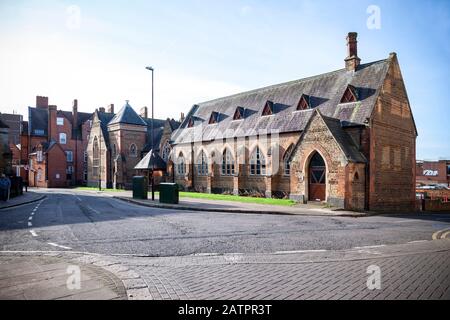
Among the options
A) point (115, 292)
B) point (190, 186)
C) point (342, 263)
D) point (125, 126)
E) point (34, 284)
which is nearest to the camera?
point (115, 292)

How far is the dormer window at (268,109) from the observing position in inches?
1148

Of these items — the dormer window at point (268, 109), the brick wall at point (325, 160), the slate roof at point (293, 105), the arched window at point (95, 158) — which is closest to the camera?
the brick wall at point (325, 160)

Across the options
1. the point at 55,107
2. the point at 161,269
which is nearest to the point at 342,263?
the point at 161,269

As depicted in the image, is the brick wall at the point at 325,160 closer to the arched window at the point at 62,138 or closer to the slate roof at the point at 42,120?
the arched window at the point at 62,138

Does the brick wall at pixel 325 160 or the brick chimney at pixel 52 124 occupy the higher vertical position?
the brick chimney at pixel 52 124

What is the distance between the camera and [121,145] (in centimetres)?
4394

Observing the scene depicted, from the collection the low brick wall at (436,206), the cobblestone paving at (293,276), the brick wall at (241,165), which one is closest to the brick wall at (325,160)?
the brick wall at (241,165)

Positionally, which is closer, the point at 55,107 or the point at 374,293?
the point at 374,293

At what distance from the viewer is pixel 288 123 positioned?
26453mm

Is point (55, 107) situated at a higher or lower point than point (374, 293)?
higher

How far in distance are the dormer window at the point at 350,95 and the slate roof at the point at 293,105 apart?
0.38m

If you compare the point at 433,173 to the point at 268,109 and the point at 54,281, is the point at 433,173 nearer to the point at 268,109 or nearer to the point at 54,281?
the point at 268,109
